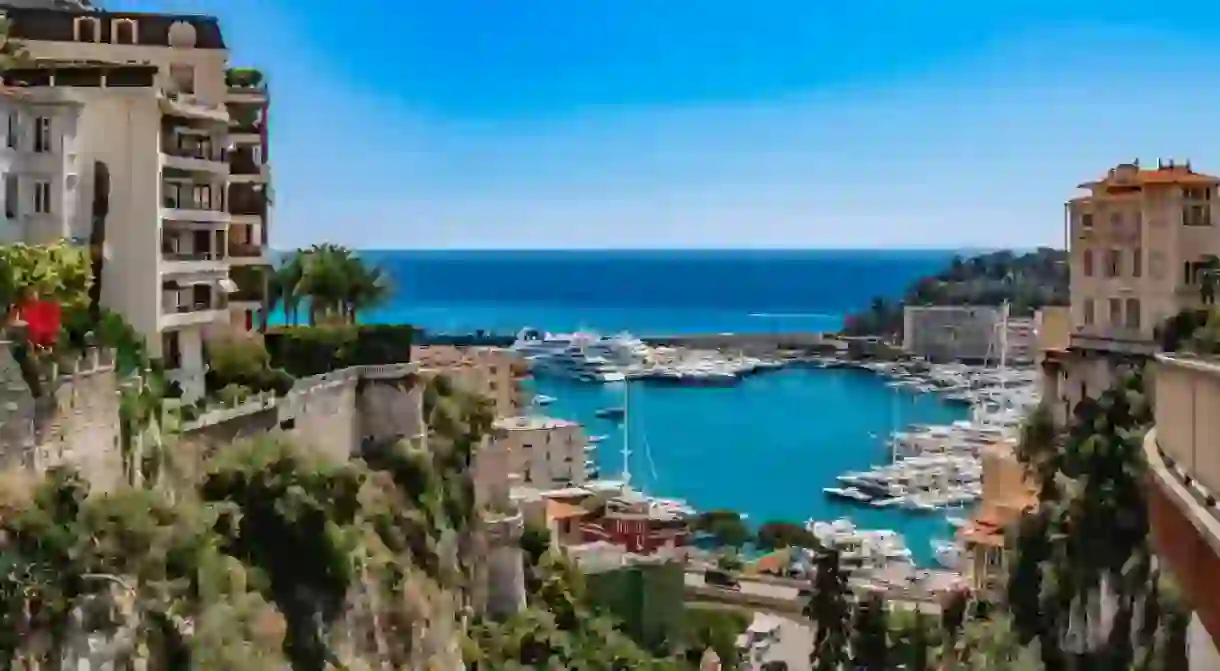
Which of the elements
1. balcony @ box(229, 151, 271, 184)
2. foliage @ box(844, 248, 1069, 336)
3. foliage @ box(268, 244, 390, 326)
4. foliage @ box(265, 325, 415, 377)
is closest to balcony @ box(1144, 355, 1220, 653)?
balcony @ box(229, 151, 271, 184)

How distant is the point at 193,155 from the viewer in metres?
Answer: 26.1

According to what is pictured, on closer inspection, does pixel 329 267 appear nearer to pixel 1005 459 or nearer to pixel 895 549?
pixel 1005 459

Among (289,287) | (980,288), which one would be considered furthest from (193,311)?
(980,288)

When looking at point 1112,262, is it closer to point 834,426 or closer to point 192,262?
point 192,262

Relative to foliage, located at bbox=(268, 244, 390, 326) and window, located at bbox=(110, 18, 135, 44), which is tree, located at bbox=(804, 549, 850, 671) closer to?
foliage, located at bbox=(268, 244, 390, 326)

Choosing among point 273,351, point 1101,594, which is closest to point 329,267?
point 273,351

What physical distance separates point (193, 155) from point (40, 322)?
679 centimetres

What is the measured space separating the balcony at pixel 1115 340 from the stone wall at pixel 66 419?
20.6 metres

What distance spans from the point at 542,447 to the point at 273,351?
3450 centimetres

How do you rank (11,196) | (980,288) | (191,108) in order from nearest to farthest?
(11,196) < (191,108) < (980,288)

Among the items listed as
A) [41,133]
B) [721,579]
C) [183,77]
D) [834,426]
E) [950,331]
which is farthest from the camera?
[950,331]

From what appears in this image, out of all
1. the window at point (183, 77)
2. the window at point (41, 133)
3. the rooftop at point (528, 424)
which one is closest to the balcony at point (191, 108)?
the window at point (183, 77)

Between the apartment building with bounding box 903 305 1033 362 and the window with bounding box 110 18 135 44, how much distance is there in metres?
113

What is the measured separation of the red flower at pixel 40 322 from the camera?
19.7 metres
